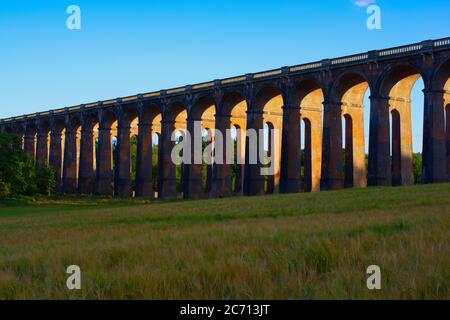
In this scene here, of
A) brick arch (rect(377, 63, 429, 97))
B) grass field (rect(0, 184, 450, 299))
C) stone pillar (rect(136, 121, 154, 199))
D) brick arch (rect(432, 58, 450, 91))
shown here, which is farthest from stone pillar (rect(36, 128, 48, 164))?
grass field (rect(0, 184, 450, 299))

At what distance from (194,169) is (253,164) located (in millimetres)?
9352

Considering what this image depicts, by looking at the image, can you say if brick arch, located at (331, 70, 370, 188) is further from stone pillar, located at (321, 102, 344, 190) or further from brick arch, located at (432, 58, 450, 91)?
brick arch, located at (432, 58, 450, 91)

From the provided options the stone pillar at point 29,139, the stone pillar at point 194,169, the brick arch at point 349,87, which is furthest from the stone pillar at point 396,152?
the stone pillar at point 29,139

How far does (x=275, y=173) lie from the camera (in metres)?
61.3

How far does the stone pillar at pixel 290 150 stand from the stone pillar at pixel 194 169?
12.9m

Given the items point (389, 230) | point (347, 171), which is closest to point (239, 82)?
point (347, 171)

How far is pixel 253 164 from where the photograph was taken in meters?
57.1

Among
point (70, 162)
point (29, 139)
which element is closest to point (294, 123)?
point (70, 162)

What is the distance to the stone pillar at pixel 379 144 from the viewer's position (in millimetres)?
45938

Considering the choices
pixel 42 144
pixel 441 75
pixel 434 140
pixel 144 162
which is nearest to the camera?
pixel 441 75

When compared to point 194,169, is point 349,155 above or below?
above

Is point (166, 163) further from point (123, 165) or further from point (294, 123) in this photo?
point (294, 123)

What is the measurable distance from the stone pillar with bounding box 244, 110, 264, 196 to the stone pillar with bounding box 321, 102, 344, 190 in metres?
8.31

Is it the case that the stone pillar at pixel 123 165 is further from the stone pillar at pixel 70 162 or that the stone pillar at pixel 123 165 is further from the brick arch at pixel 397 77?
the brick arch at pixel 397 77
